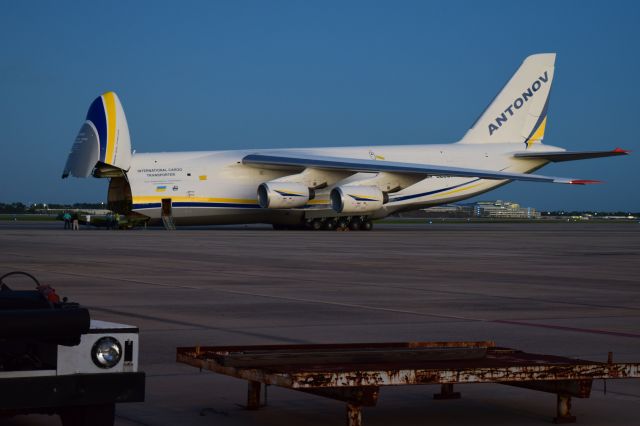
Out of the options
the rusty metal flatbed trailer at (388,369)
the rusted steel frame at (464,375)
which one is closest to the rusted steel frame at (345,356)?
the rusty metal flatbed trailer at (388,369)

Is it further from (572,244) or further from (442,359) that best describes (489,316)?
(572,244)

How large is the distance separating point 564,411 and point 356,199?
1535 inches

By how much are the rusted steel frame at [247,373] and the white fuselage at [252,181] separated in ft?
124

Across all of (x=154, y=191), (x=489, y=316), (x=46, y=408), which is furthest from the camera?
(x=154, y=191)

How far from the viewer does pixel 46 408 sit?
214 inches

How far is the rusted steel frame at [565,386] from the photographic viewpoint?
6.92 m

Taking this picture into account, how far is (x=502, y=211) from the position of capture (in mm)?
130250

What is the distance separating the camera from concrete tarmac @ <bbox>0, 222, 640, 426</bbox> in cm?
724

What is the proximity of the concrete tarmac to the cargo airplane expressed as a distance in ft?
47.6

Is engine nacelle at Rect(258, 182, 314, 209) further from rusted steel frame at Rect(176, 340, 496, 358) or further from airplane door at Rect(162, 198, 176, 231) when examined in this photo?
rusted steel frame at Rect(176, 340, 496, 358)

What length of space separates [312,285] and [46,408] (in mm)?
11860

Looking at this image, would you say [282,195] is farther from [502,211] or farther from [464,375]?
[502,211]

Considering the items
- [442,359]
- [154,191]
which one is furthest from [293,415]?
[154,191]

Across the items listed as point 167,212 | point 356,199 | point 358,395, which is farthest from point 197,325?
point 356,199
